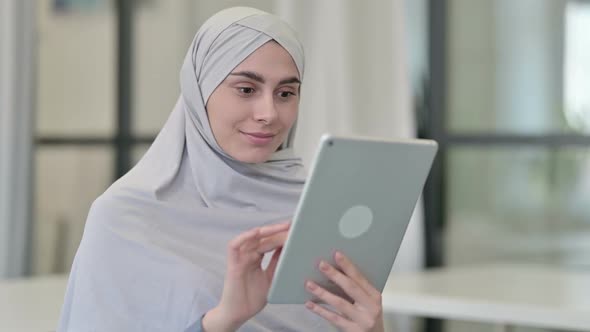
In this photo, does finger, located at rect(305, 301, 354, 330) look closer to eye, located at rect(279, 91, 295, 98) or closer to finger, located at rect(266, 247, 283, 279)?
finger, located at rect(266, 247, 283, 279)

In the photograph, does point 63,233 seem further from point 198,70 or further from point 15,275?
point 198,70

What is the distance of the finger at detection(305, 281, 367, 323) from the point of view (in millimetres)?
1714

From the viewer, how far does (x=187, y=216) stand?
2.06m

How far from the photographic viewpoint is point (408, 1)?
4590 mm

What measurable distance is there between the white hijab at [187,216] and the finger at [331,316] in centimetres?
25

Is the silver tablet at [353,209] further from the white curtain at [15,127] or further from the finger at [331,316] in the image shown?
→ the white curtain at [15,127]

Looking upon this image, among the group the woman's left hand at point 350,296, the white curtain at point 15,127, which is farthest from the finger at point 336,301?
the white curtain at point 15,127

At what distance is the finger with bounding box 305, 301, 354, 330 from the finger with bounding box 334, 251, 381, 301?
0.19ft

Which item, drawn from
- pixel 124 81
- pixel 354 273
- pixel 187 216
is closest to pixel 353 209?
pixel 354 273

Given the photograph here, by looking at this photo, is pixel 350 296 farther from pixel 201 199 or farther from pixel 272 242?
pixel 201 199

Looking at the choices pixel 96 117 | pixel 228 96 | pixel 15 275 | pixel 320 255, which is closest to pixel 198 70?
pixel 228 96

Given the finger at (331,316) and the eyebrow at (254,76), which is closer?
the finger at (331,316)

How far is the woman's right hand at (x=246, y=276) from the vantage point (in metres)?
1.67

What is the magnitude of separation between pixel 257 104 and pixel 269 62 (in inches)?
3.1
